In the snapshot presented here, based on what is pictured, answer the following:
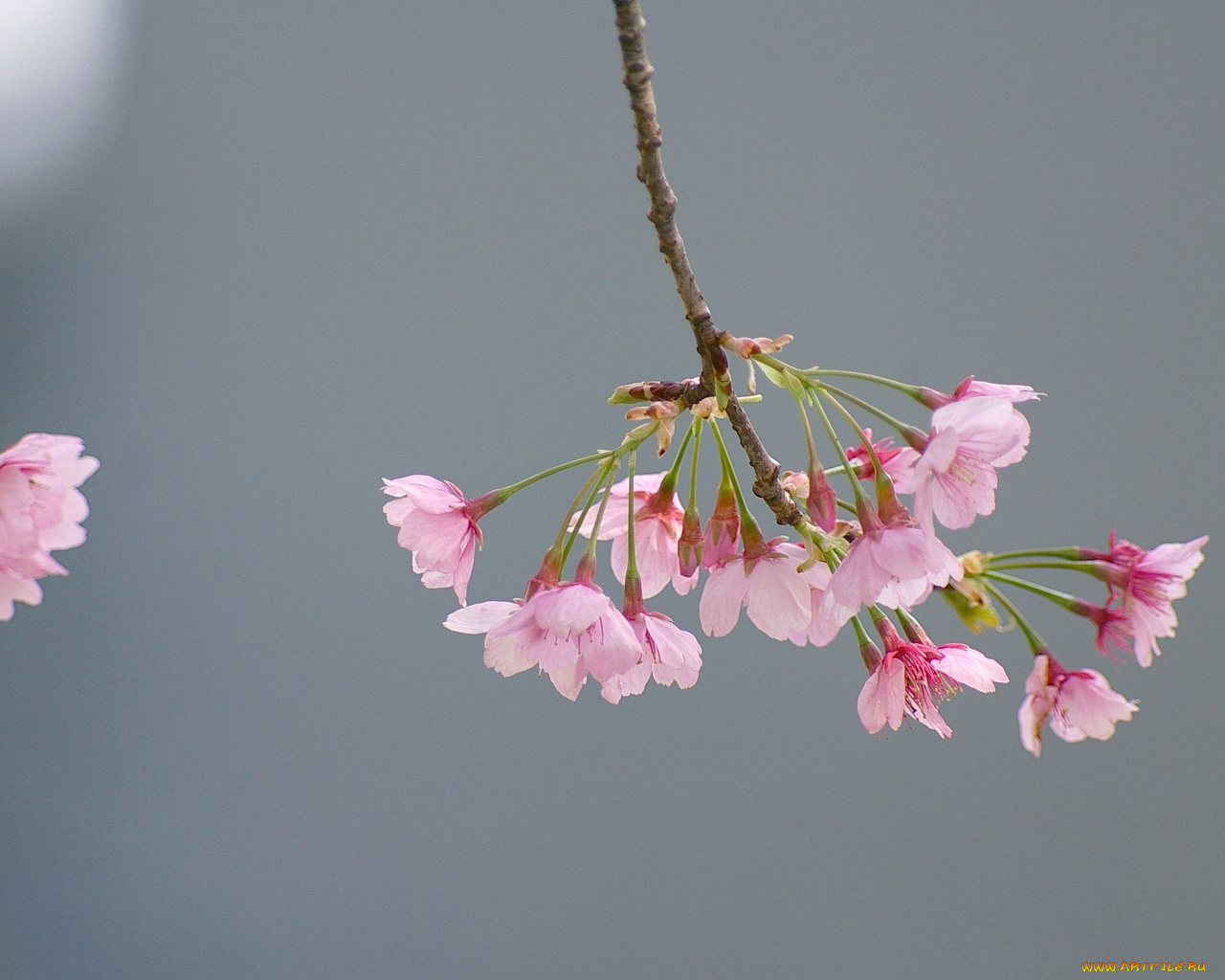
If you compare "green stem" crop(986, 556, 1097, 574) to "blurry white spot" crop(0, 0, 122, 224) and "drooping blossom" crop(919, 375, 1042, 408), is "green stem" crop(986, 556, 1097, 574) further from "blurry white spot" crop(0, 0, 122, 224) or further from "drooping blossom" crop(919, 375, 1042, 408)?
"blurry white spot" crop(0, 0, 122, 224)

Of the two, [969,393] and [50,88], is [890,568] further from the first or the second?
[50,88]

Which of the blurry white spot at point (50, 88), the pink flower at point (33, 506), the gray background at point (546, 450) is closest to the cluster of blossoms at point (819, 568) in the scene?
the pink flower at point (33, 506)

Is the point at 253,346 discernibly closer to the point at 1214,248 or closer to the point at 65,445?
the point at 65,445

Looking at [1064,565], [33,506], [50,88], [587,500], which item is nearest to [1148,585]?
[1064,565]

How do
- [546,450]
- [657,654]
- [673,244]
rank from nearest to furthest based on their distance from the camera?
[673,244] → [657,654] → [546,450]

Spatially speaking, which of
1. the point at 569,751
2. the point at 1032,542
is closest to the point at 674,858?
the point at 569,751

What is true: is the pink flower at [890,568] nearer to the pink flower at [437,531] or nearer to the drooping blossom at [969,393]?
the drooping blossom at [969,393]
